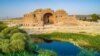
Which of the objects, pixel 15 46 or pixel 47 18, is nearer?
pixel 15 46

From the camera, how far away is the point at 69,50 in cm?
1639

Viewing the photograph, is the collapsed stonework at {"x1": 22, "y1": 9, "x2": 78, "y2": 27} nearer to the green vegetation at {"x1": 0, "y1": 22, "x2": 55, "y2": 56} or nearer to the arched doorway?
the arched doorway

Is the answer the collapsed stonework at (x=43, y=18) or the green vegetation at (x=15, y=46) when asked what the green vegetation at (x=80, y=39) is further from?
the collapsed stonework at (x=43, y=18)

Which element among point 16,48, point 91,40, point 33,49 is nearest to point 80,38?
point 91,40

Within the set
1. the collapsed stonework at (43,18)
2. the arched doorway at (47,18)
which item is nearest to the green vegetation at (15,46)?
the collapsed stonework at (43,18)

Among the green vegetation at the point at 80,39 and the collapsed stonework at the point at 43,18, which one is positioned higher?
the collapsed stonework at the point at 43,18

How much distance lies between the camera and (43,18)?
34.5m

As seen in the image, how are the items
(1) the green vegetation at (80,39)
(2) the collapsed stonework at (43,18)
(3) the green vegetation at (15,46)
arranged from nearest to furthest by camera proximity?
(3) the green vegetation at (15,46) < (1) the green vegetation at (80,39) < (2) the collapsed stonework at (43,18)

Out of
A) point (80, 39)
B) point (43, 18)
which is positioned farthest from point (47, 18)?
point (80, 39)

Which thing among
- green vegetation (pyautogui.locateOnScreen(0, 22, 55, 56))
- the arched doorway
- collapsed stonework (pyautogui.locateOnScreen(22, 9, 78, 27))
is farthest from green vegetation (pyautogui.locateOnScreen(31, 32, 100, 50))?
the arched doorway

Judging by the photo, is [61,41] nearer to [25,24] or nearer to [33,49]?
[33,49]

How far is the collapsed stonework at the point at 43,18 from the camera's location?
32.6m

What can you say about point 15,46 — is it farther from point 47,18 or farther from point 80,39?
point 47,18

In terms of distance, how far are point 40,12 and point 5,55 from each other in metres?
22.7
